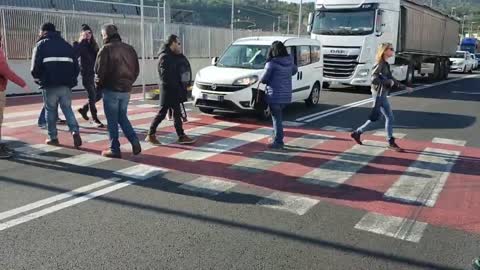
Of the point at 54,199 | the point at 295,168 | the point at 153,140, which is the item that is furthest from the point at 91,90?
the point at 295,168

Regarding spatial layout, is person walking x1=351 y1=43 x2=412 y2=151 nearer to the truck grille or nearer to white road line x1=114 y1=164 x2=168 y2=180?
white road line x1=114 y1=164 x2=168 y2=180

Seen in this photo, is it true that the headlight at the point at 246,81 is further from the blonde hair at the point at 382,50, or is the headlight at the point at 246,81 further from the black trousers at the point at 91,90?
the blonde hair at the point at 382,50

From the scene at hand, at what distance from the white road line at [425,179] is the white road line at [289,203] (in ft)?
3.46

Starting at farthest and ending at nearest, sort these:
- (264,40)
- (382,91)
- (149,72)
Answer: (149,72)
(264,40)
(382,91)

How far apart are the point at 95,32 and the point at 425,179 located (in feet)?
52.7

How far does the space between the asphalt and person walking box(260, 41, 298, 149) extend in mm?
2246

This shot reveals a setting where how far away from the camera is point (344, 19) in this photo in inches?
695

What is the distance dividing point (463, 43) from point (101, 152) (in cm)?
5616

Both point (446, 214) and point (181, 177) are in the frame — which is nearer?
point (446, 214)

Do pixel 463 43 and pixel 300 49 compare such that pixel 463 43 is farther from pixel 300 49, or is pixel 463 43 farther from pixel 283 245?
pixel 283 245

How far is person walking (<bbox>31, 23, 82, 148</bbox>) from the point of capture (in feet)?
23.5

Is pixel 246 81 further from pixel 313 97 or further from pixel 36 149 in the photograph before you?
pixel 36 149

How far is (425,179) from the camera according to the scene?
657cm

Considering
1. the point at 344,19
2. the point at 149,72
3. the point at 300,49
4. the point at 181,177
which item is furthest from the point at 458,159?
the point at 149,72
